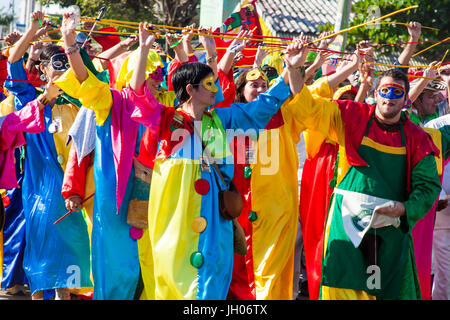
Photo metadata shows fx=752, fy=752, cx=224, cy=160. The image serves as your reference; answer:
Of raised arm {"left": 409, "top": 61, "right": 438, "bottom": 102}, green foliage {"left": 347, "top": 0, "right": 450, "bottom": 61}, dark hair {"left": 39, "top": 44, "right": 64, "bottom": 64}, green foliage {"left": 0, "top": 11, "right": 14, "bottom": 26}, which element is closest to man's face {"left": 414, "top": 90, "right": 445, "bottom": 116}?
raised arm {"left": 409, "top": 61, "right": 438, "bottom": 102}

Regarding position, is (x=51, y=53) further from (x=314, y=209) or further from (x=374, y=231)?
(x=374, y=231)

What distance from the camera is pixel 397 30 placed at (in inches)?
552

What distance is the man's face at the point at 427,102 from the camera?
7270mm

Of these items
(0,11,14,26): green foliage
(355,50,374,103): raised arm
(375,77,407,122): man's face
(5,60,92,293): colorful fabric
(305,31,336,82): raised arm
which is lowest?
(5,60,92,293): colorful fabric

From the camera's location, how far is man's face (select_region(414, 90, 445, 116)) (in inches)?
286

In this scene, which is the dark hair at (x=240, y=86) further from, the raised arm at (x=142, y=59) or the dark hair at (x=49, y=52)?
the raised arm at (x=142, y=59)

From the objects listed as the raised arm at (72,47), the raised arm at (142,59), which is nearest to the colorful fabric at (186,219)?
the raised arm at (142,59)

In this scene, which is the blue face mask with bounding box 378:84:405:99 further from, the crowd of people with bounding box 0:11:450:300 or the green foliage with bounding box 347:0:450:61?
the green foliage with bounding box 347:0:450:61

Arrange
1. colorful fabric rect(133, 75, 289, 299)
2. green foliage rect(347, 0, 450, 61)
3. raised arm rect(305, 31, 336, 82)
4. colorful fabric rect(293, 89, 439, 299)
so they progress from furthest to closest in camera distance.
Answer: green foliage rect(347, 0, 450, 61)
raised arm rect(305, 31, 336, 82)
colorful fabric rect(293, 89, 439, 299)
colorful fabric rect(133, 75, 289, 299)

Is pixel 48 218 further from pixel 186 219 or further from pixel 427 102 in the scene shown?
pixel 427 102

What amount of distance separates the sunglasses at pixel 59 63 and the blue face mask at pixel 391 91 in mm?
2505

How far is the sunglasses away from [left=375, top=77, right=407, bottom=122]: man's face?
2.50 m
